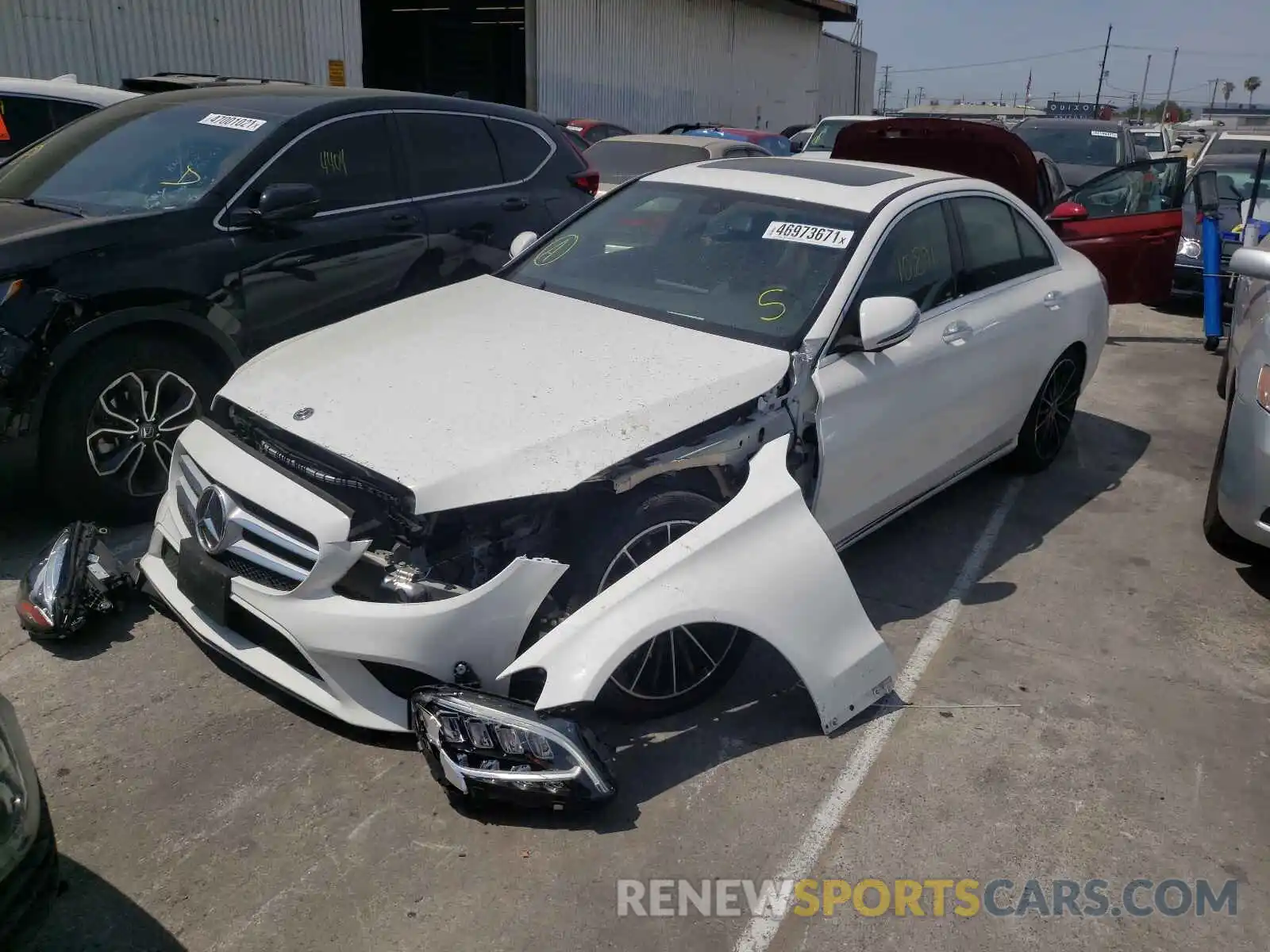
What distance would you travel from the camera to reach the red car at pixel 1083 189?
7.47 metres

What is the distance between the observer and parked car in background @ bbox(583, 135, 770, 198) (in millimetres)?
10367

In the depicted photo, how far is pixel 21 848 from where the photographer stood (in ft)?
6.72

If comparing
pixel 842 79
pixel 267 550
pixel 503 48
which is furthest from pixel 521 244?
pixel 842 79

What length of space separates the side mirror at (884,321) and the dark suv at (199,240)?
2.79 metres

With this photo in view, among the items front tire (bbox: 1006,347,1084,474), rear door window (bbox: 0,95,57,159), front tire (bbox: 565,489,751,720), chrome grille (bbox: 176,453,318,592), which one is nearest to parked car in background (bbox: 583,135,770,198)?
rear door window (bbox: 0,95,57,159)

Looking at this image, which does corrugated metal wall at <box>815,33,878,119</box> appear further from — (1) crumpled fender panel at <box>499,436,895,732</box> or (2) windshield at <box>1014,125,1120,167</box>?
(1) crumpled fender panel at <box>499,436,895,732</box>

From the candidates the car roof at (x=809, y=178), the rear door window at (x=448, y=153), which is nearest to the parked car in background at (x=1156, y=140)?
the rear door window at (x=448, y=153)

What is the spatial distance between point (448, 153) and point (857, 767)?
4296 millimetres

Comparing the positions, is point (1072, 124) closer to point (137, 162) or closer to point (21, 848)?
point (137, 162)

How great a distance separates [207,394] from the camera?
15.8 feet

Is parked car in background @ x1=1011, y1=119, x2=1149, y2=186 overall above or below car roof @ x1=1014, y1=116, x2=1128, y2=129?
below

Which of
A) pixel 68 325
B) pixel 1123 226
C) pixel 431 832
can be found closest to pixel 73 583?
pixel 68 325

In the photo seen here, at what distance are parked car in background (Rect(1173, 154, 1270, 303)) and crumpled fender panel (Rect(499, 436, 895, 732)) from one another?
7.38m

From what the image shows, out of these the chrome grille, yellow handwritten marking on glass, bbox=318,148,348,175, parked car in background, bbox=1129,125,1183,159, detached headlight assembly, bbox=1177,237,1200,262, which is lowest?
detached headlight assembly, bbox=1177,237,1200,262
